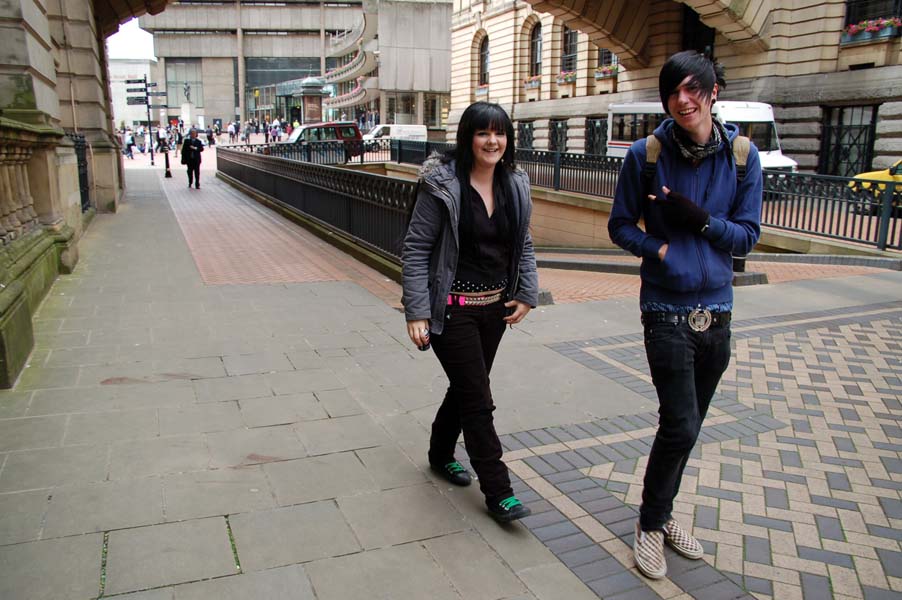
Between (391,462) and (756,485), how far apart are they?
197 cm

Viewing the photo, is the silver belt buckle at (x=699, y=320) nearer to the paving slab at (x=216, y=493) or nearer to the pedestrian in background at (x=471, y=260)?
the pedestrian in background at (x=471, y=260)

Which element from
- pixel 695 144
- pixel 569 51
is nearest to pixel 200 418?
pixel 695 144

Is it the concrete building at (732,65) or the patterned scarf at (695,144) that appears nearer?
the patterned scarf at (695,144)

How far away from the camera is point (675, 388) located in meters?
2.99

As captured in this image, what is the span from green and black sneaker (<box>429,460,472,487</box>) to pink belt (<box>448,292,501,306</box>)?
3.25 feet

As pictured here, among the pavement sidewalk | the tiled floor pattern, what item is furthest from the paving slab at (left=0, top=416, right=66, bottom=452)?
the tiled floor pattern

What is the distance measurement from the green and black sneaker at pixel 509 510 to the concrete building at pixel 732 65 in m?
21.3

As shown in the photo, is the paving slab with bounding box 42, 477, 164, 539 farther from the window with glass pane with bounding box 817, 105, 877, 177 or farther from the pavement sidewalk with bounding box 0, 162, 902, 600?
the window with glass pane with bounding box 817, 105, 877, 177

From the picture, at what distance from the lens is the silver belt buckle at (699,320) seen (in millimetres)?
2971

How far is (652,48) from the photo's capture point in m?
30.0

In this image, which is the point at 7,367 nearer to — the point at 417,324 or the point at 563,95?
the point at 417,324

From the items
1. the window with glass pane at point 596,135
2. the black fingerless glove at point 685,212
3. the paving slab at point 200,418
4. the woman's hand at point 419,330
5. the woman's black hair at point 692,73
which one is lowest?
the paving slab at point 200,418

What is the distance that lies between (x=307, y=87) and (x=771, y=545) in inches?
1900

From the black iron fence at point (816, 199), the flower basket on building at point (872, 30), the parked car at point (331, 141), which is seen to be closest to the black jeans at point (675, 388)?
the black iron fence at point (816, 199)
